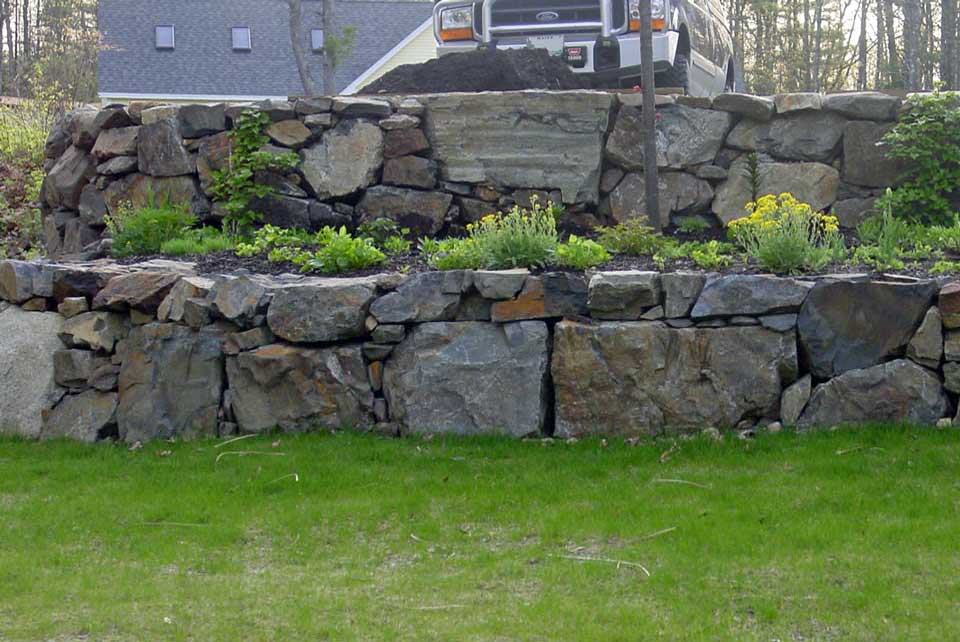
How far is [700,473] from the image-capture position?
6125 millimetres

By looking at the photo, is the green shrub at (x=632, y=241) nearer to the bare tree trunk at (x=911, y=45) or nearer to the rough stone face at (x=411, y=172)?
the rough stone face at (x=411, y=172)

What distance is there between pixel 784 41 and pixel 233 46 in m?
13.2

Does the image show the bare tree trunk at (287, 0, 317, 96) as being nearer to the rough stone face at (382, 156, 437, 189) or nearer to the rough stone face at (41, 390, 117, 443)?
the rough stone face at (382, 156, 437, 189)

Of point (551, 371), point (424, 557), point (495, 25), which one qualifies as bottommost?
point (424, 557)

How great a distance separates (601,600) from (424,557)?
98 centimetres

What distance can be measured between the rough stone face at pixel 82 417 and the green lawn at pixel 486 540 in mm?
374

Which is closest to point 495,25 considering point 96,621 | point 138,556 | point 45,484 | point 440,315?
point 440,315

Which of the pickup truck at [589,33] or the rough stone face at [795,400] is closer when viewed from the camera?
the rough stone face at [795,400]

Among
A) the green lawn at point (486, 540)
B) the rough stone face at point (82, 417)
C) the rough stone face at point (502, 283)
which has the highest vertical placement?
the rough stone face at point (502, 283)

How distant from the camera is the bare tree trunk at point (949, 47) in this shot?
20.1 metres

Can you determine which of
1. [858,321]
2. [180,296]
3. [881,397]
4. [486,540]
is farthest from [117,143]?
[881,397]

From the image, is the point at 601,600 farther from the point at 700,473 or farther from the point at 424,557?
the point at 700,473

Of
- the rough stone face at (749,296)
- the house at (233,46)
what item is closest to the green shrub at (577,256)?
the rough stone face at (749,296)

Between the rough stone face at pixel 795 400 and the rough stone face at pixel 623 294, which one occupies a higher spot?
the rough stone face at pixel 623 294
